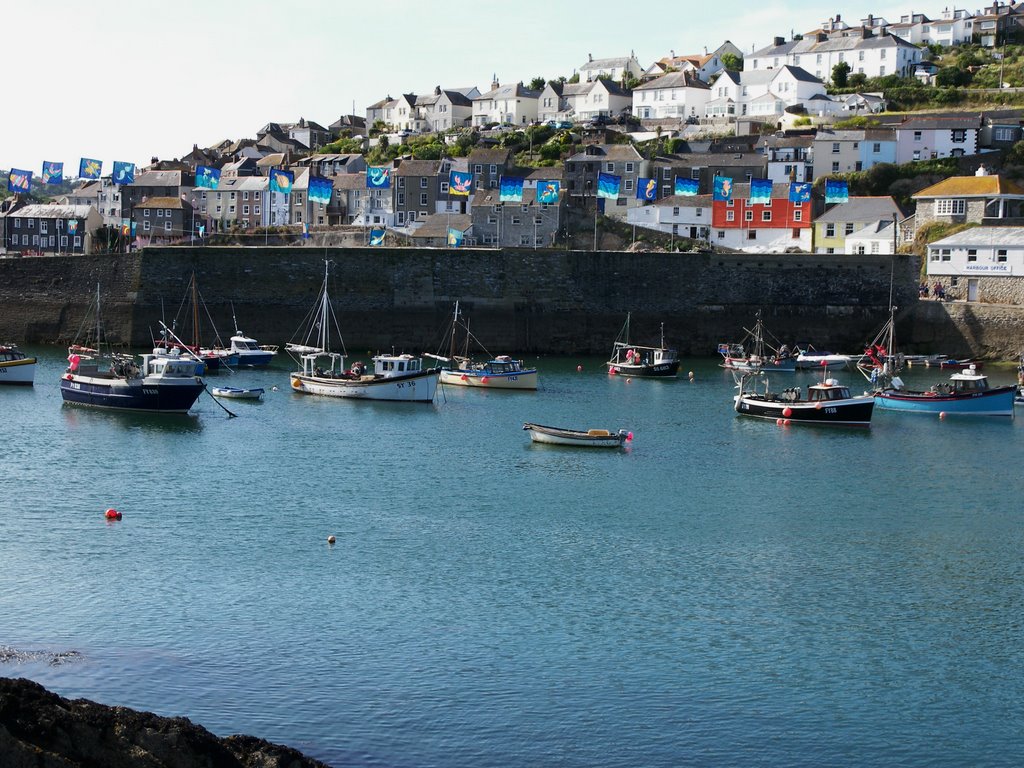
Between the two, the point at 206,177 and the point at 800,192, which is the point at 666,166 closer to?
the point at 800,192

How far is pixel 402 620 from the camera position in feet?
57.2

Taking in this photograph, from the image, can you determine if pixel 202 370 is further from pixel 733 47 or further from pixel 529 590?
pixel 733 47

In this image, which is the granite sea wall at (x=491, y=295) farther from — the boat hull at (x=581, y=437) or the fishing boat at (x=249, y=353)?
the boat hull at (x=581, y=437)

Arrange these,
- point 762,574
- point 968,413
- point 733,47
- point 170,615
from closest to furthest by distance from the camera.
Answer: point 170,615 → point 762,574 → point 968,413 → point 733,47

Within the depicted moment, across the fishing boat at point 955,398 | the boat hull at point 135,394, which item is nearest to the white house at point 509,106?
the fishing boat at point 955,398

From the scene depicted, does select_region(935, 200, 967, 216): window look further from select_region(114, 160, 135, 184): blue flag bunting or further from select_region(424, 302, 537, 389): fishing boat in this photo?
select_region(114, 160, 135, 184): blue flag bunting

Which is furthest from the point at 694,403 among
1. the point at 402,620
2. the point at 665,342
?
the point at 402,620

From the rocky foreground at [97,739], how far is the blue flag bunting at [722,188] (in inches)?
1957

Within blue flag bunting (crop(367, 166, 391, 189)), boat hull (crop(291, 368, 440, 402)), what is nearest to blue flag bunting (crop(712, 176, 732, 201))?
blue flag bunting (crop(367, 166, 391, 189))

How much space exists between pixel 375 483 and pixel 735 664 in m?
11.8

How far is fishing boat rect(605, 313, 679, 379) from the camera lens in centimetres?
4366

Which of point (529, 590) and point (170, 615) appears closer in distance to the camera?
point (170, 615)

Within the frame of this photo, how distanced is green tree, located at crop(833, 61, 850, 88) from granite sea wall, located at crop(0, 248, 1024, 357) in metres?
34.2

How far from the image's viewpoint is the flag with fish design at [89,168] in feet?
233
